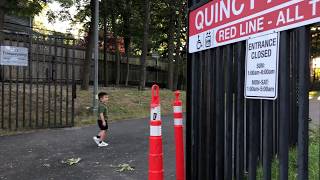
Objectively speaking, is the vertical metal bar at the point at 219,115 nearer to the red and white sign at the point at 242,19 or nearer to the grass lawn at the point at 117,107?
the red and white sign at the point at 242,19

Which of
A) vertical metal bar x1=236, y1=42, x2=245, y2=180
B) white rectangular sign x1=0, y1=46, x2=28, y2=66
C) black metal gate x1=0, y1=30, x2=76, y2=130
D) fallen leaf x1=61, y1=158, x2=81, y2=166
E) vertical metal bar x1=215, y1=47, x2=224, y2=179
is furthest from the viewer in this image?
black metal gate x1=0, y1=30, x2=76, y2=130

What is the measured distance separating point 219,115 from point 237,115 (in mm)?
393

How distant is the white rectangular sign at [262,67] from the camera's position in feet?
12.3

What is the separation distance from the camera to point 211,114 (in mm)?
4953

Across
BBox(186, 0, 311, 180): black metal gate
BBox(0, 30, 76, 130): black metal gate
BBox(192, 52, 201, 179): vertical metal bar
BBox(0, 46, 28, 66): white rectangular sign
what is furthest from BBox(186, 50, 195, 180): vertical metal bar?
BBox(0, 46, 28, 66): white rectangular sign

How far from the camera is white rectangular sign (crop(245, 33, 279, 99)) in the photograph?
3740 millimetres

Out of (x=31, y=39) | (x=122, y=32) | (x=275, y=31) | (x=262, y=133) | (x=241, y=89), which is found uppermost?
(x=122, y=32)

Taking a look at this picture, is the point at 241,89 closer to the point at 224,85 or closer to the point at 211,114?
the point at 224,85

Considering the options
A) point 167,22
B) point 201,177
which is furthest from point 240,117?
point 167,22

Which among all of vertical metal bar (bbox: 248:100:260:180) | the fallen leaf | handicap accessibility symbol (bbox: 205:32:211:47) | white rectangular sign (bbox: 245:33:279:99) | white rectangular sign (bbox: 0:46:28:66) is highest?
white rectangular sign (bbox: 0:46:28:66)

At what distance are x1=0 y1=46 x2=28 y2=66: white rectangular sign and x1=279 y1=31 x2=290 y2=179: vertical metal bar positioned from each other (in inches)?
377

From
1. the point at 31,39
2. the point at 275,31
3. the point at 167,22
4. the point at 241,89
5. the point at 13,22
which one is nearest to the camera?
the point at 275,31

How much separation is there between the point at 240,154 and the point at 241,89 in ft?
1.90

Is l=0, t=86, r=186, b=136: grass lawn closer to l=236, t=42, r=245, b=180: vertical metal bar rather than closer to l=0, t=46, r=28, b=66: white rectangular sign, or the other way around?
l=0, t=46, r=28, b=66: white rectangular sign
